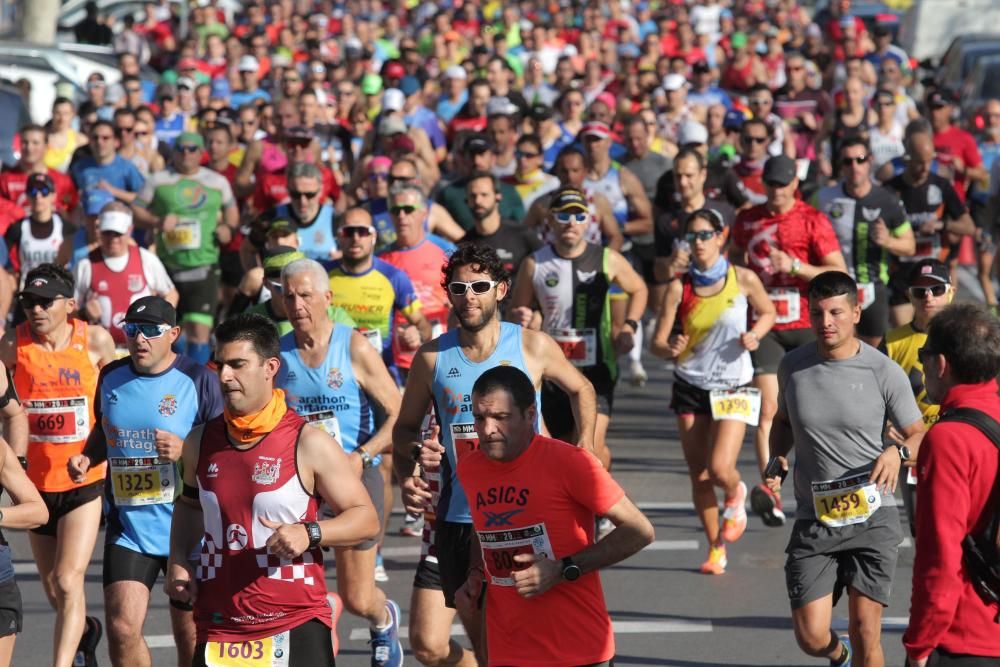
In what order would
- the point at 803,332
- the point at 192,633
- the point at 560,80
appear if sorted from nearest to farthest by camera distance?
the point at 192,633
the point at 803,332
the point at 560,80

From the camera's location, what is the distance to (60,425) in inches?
327

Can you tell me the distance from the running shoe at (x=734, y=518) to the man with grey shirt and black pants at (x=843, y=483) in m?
2.44

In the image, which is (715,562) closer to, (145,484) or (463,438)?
(463,438)

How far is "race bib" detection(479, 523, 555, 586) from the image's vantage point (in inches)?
225

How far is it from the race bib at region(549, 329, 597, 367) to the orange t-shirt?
4644 mm

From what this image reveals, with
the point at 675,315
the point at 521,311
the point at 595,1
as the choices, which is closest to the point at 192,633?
the point at 521,311

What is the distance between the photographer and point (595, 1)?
2938cm

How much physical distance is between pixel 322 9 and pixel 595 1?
15.4ft

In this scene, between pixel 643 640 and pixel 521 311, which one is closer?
pixel 643 640

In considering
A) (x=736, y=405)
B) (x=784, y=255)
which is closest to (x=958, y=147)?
(x=784, y=255)

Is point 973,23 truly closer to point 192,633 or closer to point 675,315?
point 675,315

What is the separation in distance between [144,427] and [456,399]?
4.00ft

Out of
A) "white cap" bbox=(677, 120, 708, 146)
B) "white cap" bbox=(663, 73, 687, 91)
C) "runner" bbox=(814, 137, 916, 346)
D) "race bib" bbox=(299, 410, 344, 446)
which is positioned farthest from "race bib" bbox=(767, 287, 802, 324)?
"white cap" bbox=(663, 73, 687, 91)

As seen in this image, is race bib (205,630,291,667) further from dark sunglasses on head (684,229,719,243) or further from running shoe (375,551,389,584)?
dark sunglasses on head (684,229,719,243)
